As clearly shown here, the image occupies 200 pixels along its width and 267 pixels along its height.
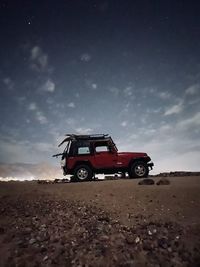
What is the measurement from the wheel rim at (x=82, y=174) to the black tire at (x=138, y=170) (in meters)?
2.46

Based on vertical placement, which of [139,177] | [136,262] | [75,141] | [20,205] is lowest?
[136,262]

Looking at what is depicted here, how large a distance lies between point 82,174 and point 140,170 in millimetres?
3154

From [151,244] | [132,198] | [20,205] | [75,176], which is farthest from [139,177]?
[151,244]

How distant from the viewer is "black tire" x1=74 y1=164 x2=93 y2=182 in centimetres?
1335

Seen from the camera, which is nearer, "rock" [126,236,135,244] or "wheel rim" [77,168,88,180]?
"rock" [126,236,135,244]

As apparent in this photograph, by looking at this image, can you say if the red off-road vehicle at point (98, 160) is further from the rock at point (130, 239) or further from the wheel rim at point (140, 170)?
the rock at point (130, 239)

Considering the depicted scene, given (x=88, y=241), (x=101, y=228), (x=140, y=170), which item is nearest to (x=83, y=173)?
(x=140, y=170)

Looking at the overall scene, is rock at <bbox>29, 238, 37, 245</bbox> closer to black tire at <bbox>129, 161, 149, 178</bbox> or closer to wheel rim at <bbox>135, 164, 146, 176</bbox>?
black tire at <bbox>129, 161, 149, 178</bbox>

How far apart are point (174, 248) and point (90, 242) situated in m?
1.80

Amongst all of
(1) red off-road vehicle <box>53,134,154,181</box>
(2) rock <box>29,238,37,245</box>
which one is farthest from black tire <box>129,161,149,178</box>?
(2) rock <box>29,238,37,245</box>

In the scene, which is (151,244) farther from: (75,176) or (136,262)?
(75,176)

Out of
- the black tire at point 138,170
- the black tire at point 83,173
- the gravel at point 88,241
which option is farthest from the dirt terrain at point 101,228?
the black tire at point 138,170

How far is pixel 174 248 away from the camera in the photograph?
5.52 m

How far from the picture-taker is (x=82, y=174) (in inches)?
529
